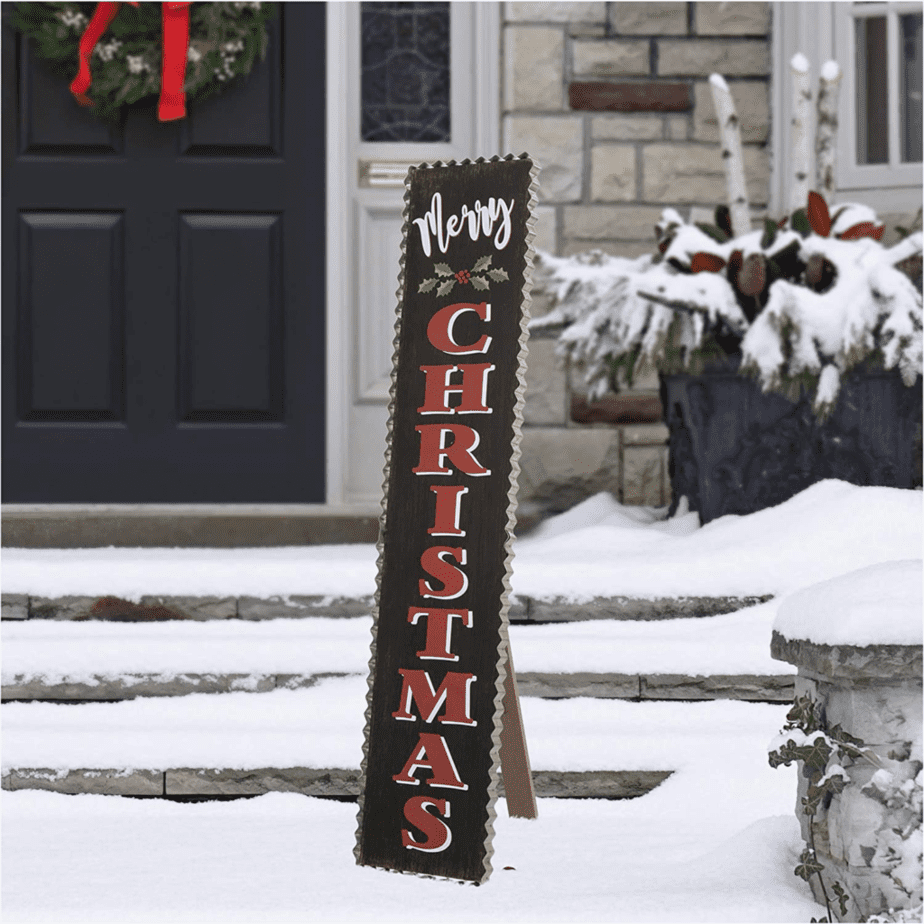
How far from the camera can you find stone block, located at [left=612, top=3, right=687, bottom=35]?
12.7 feet

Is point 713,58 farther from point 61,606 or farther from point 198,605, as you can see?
point 61,606

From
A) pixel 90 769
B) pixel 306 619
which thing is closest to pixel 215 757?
pixel 90 769

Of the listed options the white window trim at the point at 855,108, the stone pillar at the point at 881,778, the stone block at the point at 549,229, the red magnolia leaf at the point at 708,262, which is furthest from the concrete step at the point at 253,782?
the white window trim at the point at 855,108

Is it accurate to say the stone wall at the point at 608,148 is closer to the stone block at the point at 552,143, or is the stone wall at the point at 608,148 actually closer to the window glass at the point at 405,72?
the stone block at the point at 552,143

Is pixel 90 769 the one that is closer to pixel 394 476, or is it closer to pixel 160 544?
pixel 394 476

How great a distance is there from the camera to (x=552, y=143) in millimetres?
3861

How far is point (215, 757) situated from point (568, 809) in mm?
701

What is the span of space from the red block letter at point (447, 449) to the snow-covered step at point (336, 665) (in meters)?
0.81

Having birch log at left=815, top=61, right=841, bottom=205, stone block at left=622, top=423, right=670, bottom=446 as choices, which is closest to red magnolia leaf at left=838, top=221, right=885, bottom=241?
birch log at left=815, top=61, right=841, bottom=205

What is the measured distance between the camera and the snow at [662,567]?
2.73 m

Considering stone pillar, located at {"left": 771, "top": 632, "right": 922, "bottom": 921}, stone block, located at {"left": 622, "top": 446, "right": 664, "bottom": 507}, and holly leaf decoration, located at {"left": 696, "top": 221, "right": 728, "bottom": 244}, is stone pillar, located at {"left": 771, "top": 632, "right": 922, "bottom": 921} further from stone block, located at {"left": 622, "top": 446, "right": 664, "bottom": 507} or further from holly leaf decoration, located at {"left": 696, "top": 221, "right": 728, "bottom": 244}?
stone block, located at {"left": 622, "top": 446, "right": 664, "bottom": 507}

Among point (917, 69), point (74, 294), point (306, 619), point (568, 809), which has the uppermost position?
point (917, 69)

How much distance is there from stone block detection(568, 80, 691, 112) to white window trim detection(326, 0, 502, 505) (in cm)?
29

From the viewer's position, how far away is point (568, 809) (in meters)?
2.21
